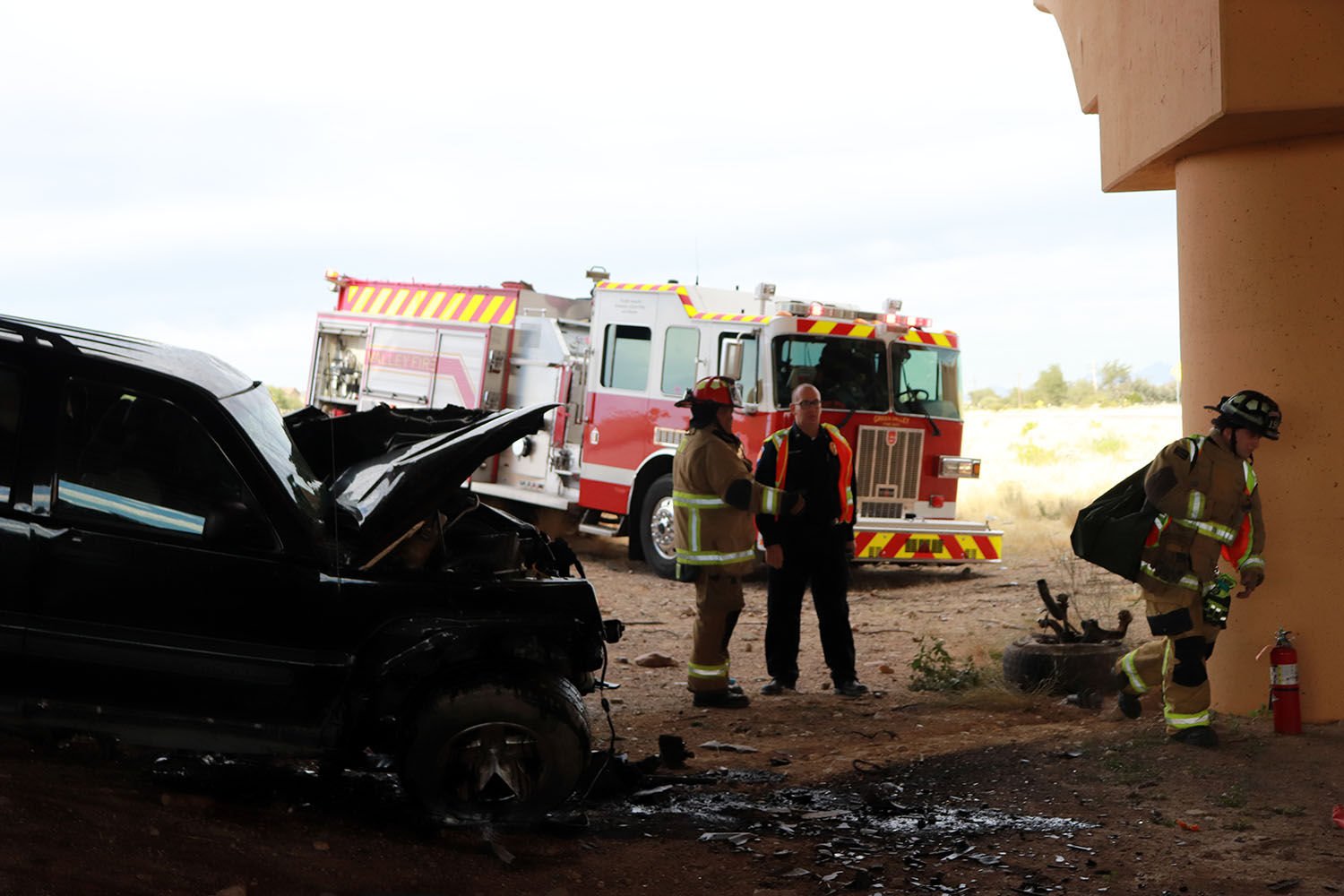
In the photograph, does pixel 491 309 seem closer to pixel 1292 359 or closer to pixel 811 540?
pixel 811 540

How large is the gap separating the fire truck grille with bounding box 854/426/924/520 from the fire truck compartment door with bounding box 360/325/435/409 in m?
5.09

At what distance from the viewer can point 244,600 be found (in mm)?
4359

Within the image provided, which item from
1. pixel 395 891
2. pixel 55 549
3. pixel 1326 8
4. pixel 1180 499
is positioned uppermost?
pixel 1326 8

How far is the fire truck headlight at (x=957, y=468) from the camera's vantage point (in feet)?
40.2

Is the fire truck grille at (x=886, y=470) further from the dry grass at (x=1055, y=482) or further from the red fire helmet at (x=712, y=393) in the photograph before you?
the red fire helmet at (x=712, y=393)

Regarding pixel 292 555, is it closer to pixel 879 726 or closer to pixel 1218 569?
pixel 879 726

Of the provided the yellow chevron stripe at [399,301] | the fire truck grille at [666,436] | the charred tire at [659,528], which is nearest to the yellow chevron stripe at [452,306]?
the yellow chevron stripe at [399,301]

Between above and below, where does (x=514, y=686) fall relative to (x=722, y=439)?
below

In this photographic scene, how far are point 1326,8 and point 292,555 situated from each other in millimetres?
4767

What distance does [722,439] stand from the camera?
741 centimetres

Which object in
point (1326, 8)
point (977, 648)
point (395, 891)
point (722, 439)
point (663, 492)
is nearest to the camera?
point (395, 891)

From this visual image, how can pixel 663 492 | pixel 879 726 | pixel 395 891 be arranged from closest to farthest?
pixel 395 891 → pixel 879 726 → pixel 663 492

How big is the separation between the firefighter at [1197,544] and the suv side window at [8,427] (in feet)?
14.8

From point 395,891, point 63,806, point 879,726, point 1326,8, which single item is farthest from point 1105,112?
point 63,806
